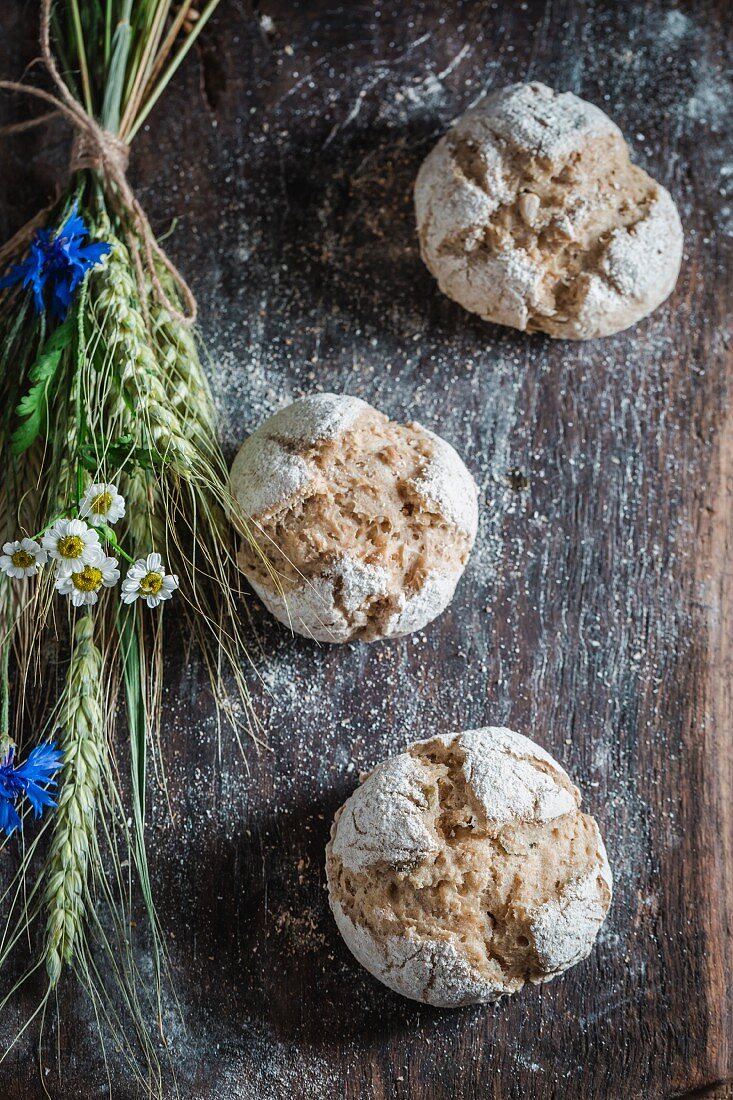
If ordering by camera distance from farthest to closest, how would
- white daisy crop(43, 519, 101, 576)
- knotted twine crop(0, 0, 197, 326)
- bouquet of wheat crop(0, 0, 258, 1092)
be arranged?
knotted twine crop(0, 0, 197, 326) < bouquet of wheat crop(0, 0, 258, 1092) < white daisy crop(43, 519, 101, 576)

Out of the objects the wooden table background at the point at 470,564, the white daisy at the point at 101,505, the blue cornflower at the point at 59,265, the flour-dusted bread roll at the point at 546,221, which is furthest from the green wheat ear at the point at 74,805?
the flour-dusted bread roll at the point at 546,221

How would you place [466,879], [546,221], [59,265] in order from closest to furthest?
1. [466,879]
2. [59,265]
3. [546,221]

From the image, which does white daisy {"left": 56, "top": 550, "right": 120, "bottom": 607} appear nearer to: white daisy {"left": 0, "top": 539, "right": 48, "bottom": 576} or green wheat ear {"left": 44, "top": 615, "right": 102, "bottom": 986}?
white daisy {"left": 0, "top": 539, "right": 48, "bottom": 576}

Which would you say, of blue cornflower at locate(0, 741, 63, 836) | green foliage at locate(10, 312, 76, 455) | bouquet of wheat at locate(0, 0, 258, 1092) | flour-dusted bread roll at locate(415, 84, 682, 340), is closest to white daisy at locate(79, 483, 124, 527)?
bouquet of wheat at locate(0, 0, 258, 1092)

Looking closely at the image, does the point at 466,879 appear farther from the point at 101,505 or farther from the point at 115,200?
the point at 115,200

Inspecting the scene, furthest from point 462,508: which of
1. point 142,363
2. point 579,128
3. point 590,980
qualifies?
point 590,980

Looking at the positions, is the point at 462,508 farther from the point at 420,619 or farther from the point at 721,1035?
the point at 721,1035

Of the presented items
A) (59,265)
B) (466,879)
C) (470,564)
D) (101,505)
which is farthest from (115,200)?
(466,879)
